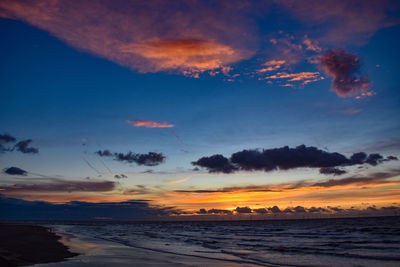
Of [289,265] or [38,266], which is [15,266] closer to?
[38,266]

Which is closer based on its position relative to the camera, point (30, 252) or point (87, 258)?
point (87, 258)

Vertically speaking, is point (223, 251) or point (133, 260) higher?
point (133, 260)

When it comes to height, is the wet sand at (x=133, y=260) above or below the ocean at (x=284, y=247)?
above

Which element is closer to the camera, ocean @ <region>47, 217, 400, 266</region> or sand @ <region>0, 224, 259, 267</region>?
sand @ <region>0, 224, 259, 267</region>

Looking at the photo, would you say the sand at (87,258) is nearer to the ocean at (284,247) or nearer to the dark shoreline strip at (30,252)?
the dark shoreline strip at (30,252)

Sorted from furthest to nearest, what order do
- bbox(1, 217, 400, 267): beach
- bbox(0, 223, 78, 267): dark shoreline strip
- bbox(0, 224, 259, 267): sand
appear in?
bbox(1, 217, 400, 267): beach, bbox(0, 223, 78, 267): dark shoreline strip, bbox(0, 224, 259, 267): sand

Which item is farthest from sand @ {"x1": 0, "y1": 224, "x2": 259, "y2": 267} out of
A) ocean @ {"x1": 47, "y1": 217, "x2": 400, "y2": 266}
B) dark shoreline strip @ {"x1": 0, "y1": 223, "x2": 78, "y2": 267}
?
ocean @ {"x1": 47, "y1": 217, "x2": 400, "y2": 266}

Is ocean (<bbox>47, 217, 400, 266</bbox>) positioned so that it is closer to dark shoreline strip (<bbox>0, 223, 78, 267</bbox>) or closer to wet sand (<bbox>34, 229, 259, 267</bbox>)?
wet sand (<bbox>34, 229, 259, 267</bbox>)

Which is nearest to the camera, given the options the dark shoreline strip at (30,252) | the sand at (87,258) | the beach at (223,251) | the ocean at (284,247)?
the sand at (87,258)

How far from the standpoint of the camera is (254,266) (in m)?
17.1

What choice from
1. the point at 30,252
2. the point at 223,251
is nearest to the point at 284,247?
the point at 223,251

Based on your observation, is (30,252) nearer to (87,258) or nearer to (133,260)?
(87,258)

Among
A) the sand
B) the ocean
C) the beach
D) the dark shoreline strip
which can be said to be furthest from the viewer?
the ocean

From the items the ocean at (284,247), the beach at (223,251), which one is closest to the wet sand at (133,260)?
the beach at (223,251)
